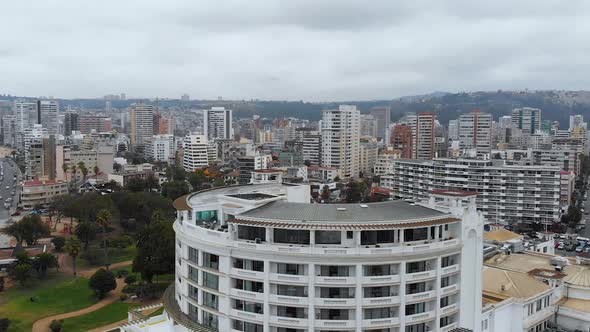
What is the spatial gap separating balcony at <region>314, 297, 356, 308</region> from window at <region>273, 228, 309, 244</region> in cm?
327

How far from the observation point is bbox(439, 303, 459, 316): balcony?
32406mm

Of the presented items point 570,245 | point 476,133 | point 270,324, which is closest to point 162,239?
point 270,324

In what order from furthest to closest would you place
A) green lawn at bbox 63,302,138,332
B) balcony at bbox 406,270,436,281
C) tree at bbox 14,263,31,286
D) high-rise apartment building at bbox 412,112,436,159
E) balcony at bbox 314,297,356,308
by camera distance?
high-rise apartment building at bbox 412,112,436,159
tree at bbox 14,263,31,286
green lawn at bbox 63,302,138,332
balcony at bbox 406,270,436,281
balcony at bbox 314,297,356,308

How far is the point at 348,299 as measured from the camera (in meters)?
30.3

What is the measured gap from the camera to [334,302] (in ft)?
98.9

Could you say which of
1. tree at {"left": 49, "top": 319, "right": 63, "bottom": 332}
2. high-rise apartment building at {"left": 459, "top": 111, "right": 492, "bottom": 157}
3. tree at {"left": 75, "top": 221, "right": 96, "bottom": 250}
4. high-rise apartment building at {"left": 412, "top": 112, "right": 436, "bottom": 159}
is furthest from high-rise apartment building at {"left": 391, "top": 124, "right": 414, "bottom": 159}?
tree at {"left": 49, "top": 319, "right": 63, "bottom": 332}

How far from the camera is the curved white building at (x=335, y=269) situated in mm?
30219

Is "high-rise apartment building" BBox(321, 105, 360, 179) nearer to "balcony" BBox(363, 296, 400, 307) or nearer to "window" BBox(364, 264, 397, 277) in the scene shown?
"window" BBox(364, 264, 397, 277)

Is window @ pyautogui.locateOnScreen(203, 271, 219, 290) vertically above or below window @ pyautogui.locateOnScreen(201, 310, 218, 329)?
above

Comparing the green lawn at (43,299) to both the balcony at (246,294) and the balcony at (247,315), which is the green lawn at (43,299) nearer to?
the balcony at (247,315)

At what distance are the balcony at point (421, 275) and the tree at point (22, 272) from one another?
141 ft

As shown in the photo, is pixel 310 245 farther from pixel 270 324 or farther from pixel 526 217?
pixel 526 217

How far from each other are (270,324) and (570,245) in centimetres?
5404

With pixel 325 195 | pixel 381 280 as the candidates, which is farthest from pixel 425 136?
pixel 381 280
